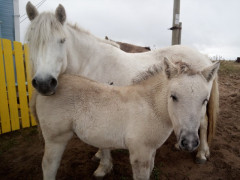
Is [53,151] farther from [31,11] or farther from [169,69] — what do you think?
[31,11]

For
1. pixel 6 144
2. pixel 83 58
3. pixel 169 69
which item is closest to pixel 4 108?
pixel 6 144

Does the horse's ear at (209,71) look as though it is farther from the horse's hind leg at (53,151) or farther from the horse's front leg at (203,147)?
the horse's front leg at (203,147)

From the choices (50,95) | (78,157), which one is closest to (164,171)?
(78,157)

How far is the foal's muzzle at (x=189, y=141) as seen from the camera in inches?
64.4

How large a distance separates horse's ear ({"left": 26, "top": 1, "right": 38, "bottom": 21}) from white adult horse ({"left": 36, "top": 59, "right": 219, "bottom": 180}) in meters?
1.10

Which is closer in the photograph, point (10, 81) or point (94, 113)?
point (94, 113)

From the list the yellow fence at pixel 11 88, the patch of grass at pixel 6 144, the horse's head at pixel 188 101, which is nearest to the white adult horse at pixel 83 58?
the horse's head at pixel 188 101

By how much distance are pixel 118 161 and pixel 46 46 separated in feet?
7.98

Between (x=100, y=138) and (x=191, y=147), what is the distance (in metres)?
1.02

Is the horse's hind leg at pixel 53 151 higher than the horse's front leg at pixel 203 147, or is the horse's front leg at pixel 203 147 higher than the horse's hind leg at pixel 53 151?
the horse's hind leg at pixel 53 151

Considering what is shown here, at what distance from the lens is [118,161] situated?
3336 millimetres

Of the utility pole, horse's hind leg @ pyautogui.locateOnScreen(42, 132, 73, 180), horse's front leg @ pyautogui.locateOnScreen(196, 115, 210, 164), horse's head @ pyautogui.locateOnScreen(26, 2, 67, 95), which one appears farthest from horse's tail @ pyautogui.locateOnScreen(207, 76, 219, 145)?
horse's head @ pyautogui.locateOnScreen(26, 2, 67, 95)

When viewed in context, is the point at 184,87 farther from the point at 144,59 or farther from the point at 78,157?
the point at 78,157

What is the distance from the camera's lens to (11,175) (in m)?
2.91
